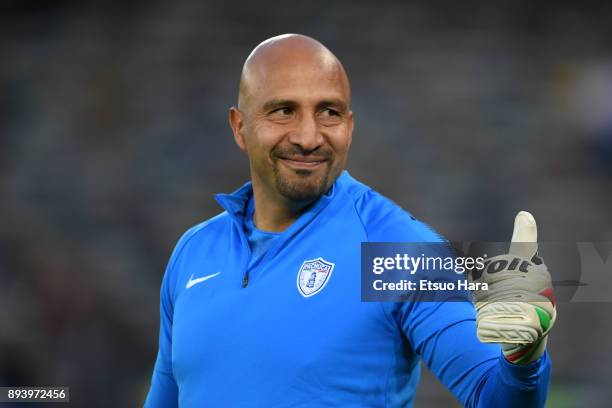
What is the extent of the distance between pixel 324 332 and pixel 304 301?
0.36 ft

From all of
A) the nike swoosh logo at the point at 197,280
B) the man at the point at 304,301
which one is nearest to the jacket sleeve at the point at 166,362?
the man at the point at 304,301

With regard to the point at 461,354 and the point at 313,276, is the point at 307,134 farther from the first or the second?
the point at 461,354

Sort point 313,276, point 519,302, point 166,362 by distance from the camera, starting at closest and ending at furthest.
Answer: point 519,302
point 313,276
point 166,362

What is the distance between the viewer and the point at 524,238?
189 centimetres

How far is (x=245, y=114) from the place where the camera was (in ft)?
8.86

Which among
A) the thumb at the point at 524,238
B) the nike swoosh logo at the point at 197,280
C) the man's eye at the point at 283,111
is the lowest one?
the thumb at the point at 524,238

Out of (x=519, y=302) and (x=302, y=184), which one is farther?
(x=302, y=184)

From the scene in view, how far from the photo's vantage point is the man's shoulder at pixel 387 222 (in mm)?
2350

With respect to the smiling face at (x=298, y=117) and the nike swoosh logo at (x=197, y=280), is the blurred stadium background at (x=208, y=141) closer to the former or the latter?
the nike swoosh logo at (x=197, y=280)

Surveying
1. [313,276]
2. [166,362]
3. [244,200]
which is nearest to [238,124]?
[244,200]

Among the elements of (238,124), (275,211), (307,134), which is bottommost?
(275,211)

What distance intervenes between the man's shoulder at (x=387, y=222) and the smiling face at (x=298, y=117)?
12 centimetres

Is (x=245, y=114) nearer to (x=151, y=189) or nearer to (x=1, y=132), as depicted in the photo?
(x=151, y=189)

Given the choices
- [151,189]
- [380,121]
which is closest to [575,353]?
[380,121]
